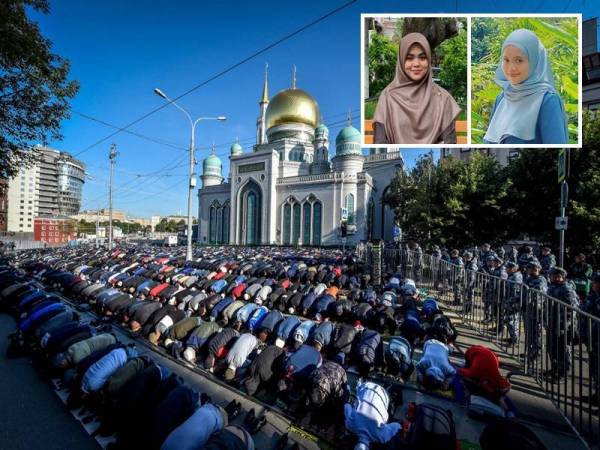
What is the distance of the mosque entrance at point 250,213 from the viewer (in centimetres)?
3897

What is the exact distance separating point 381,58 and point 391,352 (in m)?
Answer: 6.74

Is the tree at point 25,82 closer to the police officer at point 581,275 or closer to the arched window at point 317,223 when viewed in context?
the police officer at point 581,275

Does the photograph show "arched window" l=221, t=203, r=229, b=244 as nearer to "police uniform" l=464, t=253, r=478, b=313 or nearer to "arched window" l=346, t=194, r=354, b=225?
"arched window" l=346, t=194, r=354, b=225

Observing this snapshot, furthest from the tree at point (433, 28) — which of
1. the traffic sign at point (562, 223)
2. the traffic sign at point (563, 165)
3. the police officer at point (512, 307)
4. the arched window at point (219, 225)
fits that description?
the arched window at point (219, 225)

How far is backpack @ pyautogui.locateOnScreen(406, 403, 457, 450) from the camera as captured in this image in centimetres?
248

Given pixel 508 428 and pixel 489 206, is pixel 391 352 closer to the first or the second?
pixel 508 428

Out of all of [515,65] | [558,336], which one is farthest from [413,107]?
[558,336]

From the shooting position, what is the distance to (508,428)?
2408mm

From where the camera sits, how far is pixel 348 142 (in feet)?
119

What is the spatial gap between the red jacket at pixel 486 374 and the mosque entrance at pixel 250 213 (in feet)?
116

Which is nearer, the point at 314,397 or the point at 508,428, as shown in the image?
the point at 508,428

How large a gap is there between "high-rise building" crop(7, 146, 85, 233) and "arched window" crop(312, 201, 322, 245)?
48.1 metres

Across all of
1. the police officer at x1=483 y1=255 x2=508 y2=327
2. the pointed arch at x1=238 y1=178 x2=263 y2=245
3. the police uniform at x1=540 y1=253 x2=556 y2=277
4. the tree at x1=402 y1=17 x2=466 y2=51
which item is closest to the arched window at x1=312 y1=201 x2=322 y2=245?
the pointed arch at x1=238 y1=178 x2=263 y2=245

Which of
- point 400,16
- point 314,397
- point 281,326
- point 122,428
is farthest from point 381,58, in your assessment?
point 122,428
